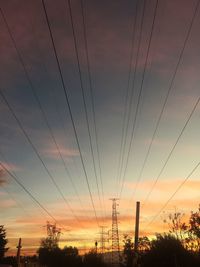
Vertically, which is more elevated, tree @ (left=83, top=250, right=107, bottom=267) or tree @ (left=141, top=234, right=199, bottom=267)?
tree @ (left=83, top=250, right=107, bottom=267)

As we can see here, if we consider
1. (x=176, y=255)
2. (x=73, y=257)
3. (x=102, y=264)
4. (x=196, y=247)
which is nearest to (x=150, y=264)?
(x=176, y=255)

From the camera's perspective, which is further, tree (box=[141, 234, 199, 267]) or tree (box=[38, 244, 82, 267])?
tree (box=[38, 244, 82, 267])

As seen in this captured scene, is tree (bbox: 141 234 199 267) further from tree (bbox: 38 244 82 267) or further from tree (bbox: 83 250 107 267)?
tree (bbox: 38 244 82 267)

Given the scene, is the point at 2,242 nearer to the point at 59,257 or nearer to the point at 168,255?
the point at 59,257

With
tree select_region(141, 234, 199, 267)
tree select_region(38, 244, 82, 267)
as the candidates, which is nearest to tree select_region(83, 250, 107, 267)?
→ tree select_region(38, 244, 82, 267)

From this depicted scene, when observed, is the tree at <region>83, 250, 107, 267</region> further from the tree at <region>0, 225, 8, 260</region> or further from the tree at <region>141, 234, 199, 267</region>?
the tree at <region>141, 234, 199, 267</region>

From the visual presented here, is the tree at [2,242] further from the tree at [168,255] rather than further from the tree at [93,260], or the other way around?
the tree at [168,255]

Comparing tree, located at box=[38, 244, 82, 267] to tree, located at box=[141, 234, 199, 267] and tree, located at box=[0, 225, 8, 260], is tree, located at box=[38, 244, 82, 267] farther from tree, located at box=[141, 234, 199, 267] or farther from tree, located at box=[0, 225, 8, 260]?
tree, located at box=[141, 234, 199, 267]

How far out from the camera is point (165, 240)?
5956 centimetres

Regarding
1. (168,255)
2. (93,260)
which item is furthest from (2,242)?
(168,255)

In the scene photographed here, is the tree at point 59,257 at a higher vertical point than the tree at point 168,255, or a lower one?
higher

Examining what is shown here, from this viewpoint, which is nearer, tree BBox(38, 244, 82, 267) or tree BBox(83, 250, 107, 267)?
tree BBox(83, 250, 107, 267)

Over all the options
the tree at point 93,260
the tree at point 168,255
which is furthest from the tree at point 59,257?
the tree at point 168,255

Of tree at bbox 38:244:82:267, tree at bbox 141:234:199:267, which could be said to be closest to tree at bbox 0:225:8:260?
tree at bbox 38:244:82:267
